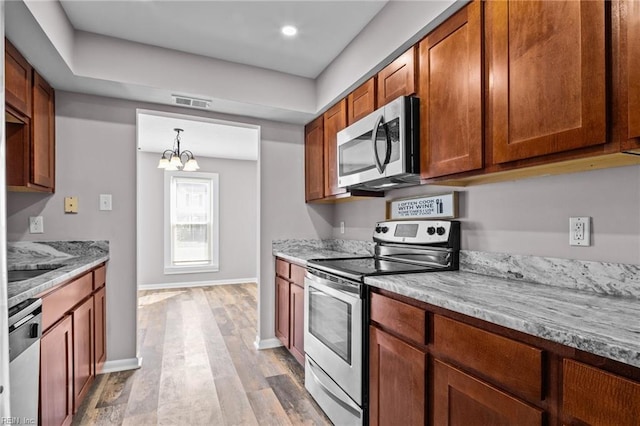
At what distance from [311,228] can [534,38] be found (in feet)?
8.17

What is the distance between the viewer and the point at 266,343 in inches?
126

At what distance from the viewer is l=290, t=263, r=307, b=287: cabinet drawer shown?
2.62 metres

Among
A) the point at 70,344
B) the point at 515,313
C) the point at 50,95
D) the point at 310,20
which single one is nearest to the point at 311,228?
A: the point at 310,20

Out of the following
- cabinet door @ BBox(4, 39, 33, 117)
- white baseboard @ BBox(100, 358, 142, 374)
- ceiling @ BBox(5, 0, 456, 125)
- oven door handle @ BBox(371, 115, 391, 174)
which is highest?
ceiling @ BBox(5, 0, 456, 125)

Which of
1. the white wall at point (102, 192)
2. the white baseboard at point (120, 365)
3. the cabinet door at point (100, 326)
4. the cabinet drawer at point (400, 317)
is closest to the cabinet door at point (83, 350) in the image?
the cabinet door at point (100, 326)

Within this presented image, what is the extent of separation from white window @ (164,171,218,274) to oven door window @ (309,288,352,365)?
4.33 metres

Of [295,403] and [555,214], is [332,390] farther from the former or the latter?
[555,214]

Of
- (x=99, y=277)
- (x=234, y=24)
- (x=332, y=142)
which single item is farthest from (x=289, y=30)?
(x=99, y=277)

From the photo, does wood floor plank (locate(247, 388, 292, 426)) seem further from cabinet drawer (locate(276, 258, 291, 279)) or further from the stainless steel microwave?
the stainless steel microwave

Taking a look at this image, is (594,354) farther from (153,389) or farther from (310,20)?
(153,389)

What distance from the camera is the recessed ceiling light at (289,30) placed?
7.79ft

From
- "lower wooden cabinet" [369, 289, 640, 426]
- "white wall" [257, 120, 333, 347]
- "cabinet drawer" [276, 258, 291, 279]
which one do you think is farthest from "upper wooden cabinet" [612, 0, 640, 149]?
"white wall" [257, 120, 333, 347]

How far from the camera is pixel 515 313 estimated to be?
101 centimetres

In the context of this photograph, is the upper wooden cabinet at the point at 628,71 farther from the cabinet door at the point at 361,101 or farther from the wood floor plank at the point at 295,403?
the wood floor plank at the point at 295,403
